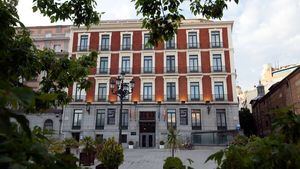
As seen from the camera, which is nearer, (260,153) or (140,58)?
(260,153)

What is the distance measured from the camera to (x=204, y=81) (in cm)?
3416

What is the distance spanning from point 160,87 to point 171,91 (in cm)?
148

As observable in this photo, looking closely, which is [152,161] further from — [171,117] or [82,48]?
[82,48]

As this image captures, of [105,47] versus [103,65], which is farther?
→ [105,47]

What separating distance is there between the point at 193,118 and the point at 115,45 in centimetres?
1431

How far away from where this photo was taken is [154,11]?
4531 millimetres

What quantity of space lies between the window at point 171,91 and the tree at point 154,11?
95.7ft

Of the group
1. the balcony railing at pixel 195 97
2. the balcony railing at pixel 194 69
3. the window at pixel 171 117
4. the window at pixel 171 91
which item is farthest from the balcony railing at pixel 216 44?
the window at pixel 171 117

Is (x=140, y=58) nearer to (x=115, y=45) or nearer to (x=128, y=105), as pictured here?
(x=115, y=45)

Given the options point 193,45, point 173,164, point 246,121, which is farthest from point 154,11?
point 246,121

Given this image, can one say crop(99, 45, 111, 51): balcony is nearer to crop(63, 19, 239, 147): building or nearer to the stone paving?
crop(63, 19, 239, 147): building

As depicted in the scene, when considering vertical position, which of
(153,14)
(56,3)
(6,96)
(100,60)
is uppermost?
(100,60)

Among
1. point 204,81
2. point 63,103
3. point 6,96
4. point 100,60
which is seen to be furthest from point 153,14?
point 100,60

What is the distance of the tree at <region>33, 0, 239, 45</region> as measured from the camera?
4523 millimetres
